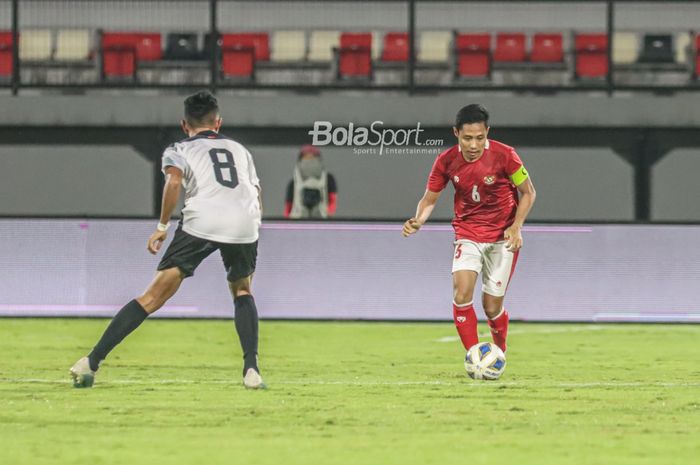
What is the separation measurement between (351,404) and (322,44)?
15799 millimetres

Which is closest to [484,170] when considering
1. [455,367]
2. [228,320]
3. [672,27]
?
[455,367]

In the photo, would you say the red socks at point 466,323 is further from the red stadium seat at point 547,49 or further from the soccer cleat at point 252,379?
the red stadium seat at point 547,49

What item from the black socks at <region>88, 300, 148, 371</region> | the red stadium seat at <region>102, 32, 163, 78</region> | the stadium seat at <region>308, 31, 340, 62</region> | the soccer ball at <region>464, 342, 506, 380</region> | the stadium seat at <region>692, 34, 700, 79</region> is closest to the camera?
the black socks at <region>88, 300, 148, 371</region>

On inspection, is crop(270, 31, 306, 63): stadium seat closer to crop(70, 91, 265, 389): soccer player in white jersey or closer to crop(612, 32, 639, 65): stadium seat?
crop(612, 32, 639, 65): stadium seat

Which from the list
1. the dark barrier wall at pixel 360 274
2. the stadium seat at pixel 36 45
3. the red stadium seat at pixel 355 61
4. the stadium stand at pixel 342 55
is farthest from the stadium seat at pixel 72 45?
the dark barrier wall at pixel 360 274

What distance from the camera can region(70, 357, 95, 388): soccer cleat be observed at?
923 centimetres

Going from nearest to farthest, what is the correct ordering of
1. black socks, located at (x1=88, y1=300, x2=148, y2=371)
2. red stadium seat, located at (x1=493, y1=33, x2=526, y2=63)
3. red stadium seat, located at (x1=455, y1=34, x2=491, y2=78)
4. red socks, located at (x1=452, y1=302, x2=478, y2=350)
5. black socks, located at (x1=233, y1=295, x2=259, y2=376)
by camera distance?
black socks, located at (x1=88, y1=300, x2=148, y2=371) → black socks, located at (x1=233, y1=295, x2=259, y2=376) → red socks, located at (x1=452, y1=302, x2=478, y2=350) → red stadium seat, located at (x1=455, y1=34, x2=491, y2=78) → red stadium seat, located at (x1=493, y1=33, x2=526, y2=63)

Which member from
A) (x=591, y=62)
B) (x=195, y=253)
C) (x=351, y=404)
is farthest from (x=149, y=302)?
(x=591, y=62)

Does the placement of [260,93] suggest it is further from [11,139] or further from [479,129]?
[479,129]

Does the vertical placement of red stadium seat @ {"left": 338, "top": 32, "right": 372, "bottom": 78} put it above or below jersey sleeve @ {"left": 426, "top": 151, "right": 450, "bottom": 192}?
above

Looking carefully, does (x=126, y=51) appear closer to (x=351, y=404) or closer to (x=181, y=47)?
(x=181, y=47)

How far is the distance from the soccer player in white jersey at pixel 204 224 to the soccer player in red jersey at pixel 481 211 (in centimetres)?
141

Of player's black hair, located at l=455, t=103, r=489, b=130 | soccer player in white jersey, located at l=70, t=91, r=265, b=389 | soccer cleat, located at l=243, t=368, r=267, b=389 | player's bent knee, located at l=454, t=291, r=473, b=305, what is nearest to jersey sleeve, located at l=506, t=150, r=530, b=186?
player's black hair, located at l=455, t=103, r=489, b=130

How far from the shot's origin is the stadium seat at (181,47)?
23.3 m
